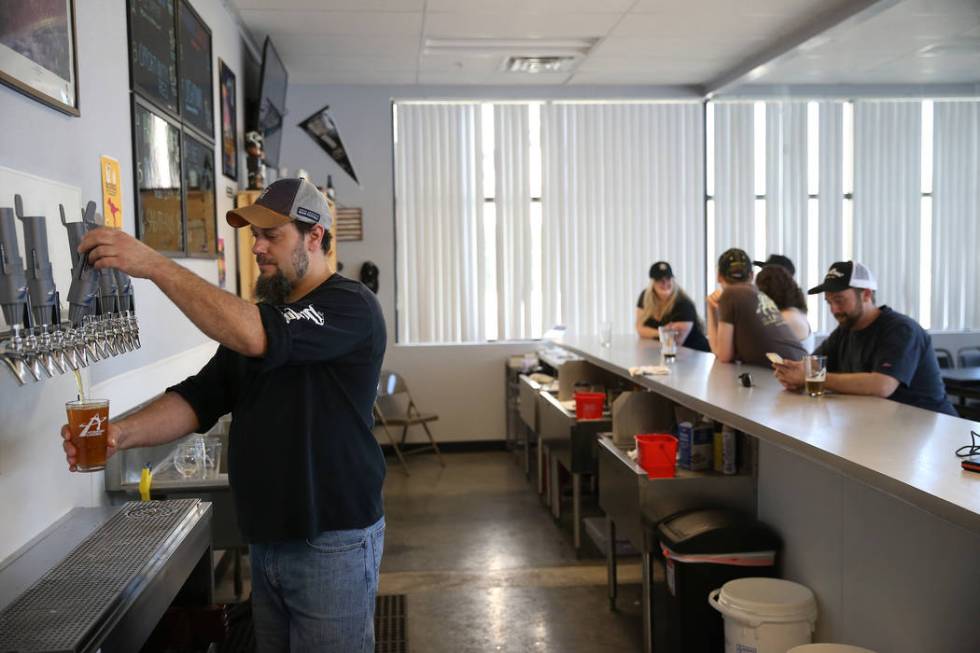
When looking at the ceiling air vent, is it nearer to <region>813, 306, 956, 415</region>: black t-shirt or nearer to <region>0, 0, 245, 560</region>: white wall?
<region>0, 0, 245, 560</region>: white wall

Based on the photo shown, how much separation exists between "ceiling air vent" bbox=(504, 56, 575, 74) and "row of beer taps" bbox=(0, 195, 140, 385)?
539cm

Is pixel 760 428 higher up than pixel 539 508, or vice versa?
pixel 760 428

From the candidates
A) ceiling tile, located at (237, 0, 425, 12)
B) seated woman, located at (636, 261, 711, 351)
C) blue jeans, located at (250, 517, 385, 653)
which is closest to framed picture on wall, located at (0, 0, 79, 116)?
blue jeans, located at (250, 517, 385, 653)

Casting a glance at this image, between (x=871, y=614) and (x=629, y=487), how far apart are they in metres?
1.15

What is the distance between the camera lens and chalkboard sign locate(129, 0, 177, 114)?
344cm

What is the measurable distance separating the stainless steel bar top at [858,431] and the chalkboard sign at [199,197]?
7.33 ft

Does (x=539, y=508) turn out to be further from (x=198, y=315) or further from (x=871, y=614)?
(x=198, y=315)

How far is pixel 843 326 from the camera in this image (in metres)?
3.93

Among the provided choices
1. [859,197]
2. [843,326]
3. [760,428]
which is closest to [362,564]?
[760,428]

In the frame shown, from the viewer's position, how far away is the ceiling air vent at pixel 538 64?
6984 millimetres

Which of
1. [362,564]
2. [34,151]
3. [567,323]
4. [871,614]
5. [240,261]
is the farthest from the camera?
[567,323]

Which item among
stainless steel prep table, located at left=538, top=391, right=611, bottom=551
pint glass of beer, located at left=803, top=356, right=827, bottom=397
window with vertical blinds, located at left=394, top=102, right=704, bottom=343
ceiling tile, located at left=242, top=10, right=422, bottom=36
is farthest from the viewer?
window with vertical blinds, located at left=394, top=102, right=704, bottom=343

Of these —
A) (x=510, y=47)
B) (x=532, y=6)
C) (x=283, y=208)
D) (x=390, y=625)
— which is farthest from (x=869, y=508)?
(x=510, y=47)

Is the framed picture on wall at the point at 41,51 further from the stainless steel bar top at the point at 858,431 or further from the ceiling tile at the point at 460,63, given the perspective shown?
the ceiling tile at the point at 460,63
